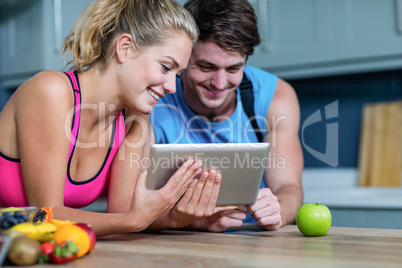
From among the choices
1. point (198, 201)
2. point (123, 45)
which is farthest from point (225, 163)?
point (123, 45)

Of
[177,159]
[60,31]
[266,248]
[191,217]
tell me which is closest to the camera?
[266,248]

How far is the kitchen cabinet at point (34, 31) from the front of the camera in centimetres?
307

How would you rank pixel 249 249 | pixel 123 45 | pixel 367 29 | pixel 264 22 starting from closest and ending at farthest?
pixel 249 249
pixel 123 45
pixel 367 29
pixel 264 22

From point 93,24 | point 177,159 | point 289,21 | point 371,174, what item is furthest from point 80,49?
A: point 371,174

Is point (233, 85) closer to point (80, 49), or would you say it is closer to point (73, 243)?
point (80, 49)

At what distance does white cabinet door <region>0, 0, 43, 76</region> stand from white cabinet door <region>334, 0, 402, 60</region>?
6.52ft

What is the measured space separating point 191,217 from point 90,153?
383 millimetres

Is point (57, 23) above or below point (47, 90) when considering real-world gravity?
above

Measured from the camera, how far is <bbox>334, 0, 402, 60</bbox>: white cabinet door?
101 inches

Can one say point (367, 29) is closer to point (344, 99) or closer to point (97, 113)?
point (344, 99)

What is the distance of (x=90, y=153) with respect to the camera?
4.62ft

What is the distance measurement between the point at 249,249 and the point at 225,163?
268mm

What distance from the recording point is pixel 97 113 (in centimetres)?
142

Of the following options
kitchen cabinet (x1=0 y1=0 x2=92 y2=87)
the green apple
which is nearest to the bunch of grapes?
the green apple
